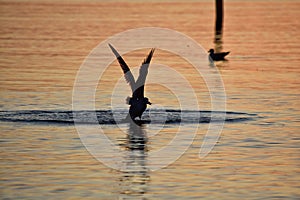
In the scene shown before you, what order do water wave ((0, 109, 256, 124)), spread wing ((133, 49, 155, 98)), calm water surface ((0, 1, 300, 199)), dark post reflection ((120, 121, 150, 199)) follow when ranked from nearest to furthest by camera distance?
dark post reflection ((120, 121, 150, 199)), calm water surface ((0, 1, 300, 199)), spread wing ((133, 49, 155, 98)), water wave ((0, 109, 256, 124))

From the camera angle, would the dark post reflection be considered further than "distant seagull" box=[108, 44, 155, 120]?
No

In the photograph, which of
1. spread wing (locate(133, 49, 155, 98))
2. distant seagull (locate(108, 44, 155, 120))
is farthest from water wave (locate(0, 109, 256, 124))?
spread wing (locate(133, 49, 155, 98))

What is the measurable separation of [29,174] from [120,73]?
56.5 ft

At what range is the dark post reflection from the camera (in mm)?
16239

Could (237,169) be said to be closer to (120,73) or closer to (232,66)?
(120,73)

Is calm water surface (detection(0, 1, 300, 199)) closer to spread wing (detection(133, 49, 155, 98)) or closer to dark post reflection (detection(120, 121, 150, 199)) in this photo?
dark post reflection (detection(120, 121, 150, 199))

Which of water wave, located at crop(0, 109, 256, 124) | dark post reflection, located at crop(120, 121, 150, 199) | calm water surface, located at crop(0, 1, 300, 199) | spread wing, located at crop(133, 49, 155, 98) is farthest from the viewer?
water wave, located at crop(0, 109, 256, 124)

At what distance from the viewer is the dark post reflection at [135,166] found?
639 inches

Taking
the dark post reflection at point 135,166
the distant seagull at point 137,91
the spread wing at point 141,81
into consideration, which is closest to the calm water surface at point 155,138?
the dark post reflection at point 135,166

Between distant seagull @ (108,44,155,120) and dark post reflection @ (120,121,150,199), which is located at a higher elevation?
distant seagull @ (108,44,155,120)

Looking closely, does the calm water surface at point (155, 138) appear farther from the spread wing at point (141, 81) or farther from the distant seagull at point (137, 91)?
the spread wing at point (141, 81)

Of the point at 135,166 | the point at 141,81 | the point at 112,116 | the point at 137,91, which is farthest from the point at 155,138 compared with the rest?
the point at 135,166

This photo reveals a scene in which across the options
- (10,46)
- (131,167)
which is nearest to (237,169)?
(131,167)

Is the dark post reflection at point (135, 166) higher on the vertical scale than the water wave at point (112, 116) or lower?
lower
